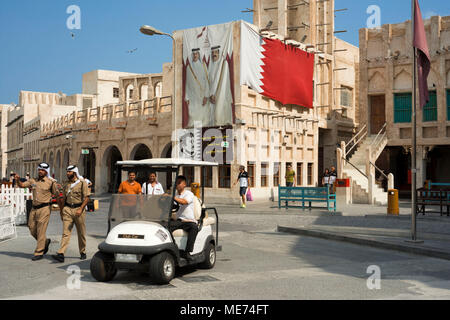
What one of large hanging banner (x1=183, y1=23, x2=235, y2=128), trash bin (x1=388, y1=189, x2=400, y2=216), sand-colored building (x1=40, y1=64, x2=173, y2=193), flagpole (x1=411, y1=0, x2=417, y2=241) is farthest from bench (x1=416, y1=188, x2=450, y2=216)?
sand-colored building (x1=40, y1=64, x2=173, y2=193)

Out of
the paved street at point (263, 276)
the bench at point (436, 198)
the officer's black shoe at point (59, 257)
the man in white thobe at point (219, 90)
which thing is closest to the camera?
the paved street at point (263, 276)

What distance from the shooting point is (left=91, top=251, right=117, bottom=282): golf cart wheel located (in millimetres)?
7969

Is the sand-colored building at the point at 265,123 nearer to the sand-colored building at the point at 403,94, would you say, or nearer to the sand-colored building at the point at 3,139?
the sand-colored building at the point at 403,94

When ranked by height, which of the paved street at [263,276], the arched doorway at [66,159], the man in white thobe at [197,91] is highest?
the man in white thobe at [197,91]

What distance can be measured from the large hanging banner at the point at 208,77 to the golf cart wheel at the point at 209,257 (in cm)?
1885

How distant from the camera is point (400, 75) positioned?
106 ft

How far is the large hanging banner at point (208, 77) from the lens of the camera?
2831cm

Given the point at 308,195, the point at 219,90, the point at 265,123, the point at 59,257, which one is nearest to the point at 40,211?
the point at 59,257

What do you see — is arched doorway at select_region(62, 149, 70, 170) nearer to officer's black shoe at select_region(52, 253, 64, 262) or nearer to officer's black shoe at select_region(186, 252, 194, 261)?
officer's black shoe at select_region(52, 253, 64, 262)

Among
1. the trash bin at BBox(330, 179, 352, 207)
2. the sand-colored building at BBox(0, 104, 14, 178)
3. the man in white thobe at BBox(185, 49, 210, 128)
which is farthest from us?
the sand-colored building at BBox(0, 104, 14, 178)

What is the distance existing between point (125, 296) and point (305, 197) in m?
14.5

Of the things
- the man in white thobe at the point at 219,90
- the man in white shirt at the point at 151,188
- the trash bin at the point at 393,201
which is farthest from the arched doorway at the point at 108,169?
the man in white shirt at the point at 151,188

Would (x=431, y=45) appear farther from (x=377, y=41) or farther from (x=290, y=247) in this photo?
(x=290, y=247)

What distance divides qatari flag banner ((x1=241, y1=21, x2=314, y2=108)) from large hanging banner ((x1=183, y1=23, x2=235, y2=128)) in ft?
3.09
